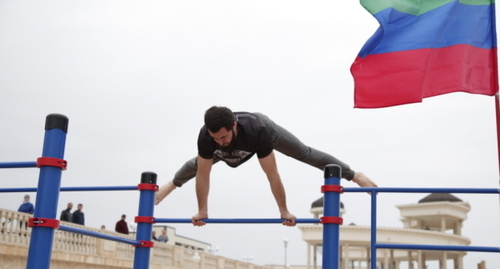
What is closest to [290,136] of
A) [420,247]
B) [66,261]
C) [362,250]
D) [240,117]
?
[240,117]

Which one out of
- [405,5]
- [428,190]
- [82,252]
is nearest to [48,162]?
[428,190]

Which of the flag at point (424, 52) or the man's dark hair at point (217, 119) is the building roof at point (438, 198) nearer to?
the flag at point (424, 52)

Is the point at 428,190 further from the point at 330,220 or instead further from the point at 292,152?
the point at 292,152

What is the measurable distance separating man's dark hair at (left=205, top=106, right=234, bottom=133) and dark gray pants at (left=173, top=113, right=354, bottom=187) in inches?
26.0

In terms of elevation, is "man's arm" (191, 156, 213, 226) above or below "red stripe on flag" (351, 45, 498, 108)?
below

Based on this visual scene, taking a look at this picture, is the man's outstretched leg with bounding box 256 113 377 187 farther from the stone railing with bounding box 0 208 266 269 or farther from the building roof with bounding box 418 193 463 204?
the building roof with bounding box 418 193 463 204

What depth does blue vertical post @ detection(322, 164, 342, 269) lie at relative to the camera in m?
4.42

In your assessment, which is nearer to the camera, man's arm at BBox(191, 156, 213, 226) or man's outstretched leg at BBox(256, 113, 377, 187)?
man's arm at BBox(191, 156, 213, 226)

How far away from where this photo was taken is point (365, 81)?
18.3 ft

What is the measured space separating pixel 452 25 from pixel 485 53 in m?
0.42

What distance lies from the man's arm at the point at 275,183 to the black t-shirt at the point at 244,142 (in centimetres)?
5

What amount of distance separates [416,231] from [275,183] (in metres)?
21.8

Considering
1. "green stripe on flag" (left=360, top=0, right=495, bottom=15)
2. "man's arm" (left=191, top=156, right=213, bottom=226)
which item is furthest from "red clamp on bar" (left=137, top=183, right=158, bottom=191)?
"green stripe on flag" (left=360, top=0, right=495, bottom=15)

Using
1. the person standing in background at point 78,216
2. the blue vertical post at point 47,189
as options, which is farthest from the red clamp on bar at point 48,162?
the person standing in background at point 78,216
